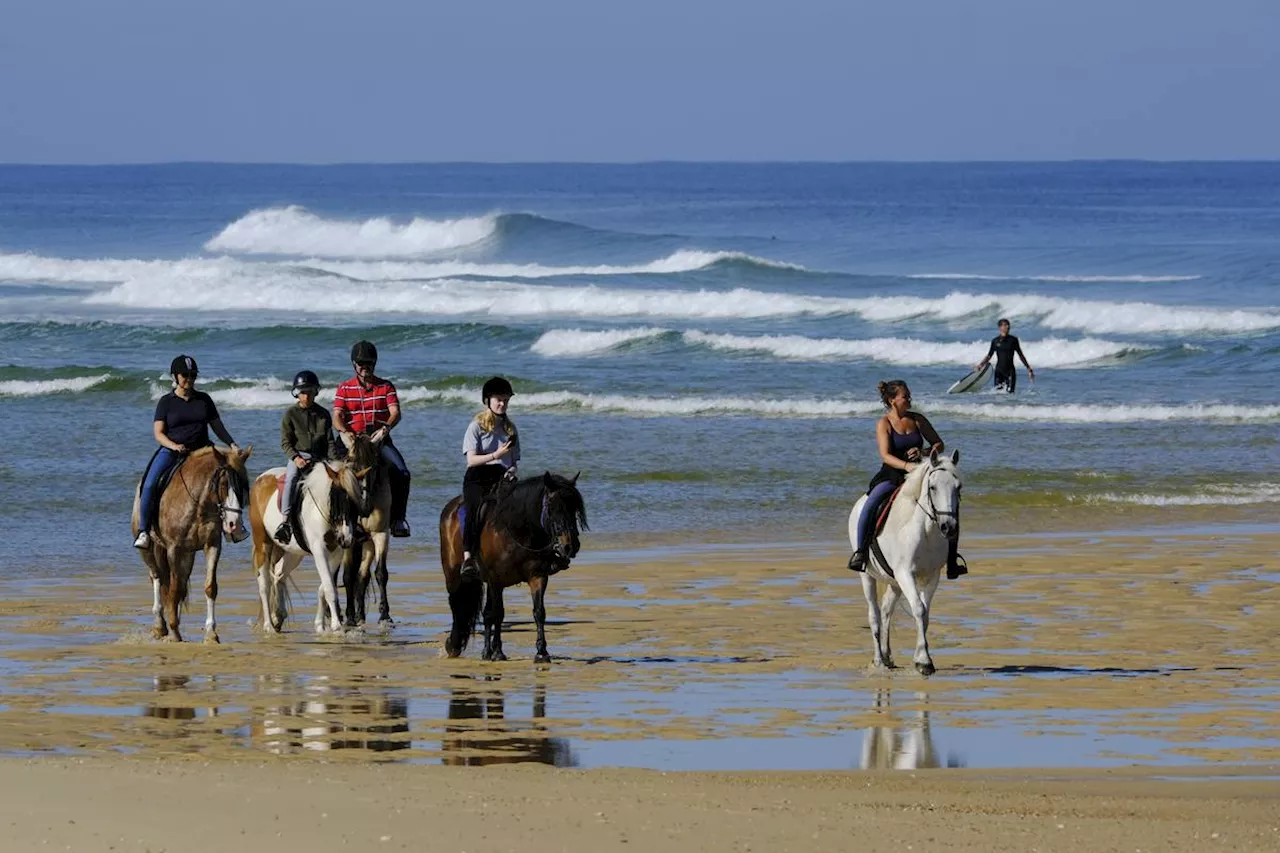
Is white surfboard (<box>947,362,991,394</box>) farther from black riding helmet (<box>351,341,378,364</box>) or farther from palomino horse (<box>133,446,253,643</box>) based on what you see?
palomino horse (<box>133,446,253,643</box>)

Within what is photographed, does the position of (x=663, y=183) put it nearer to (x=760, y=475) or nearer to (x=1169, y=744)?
(x=760, y=475)

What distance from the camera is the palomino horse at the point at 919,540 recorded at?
1106 cm

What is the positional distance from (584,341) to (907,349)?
6.47 metres

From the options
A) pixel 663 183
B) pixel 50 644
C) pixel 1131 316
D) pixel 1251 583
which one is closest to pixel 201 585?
pixel 50 644

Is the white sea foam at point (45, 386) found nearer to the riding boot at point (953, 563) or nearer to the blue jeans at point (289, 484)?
the blue jeans at point (289, 484)

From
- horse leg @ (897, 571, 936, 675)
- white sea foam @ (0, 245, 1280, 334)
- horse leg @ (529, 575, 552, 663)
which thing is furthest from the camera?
white sea foam @ (0, 245, 1280, 334)

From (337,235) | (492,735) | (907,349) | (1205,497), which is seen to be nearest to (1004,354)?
(907,349)

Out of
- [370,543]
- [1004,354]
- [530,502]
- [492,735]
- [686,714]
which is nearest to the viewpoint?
[492,735]

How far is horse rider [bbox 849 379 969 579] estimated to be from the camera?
11469 mm

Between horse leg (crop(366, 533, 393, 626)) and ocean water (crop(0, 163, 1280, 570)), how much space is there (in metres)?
4.35

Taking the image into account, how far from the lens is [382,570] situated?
13250mm

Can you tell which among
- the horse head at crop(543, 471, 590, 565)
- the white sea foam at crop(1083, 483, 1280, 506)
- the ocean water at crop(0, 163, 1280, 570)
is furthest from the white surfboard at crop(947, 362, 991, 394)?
the horse head at crop(543, 471, 590, 565)

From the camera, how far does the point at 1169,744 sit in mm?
9430

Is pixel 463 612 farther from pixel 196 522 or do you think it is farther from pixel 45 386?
pixel 45 386
